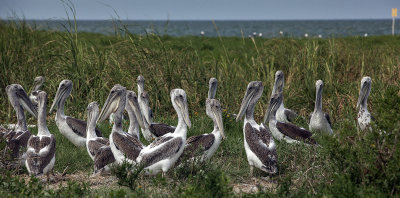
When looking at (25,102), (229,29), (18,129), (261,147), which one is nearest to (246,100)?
(261,147)

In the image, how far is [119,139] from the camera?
667 centimetres

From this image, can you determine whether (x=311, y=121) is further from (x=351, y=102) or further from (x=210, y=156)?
(x=210, y=156)

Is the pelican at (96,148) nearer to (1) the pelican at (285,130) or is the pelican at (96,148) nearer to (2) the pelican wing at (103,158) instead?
(2) the pelican wing at (103,158)

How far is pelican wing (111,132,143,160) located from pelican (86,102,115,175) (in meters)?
0.21

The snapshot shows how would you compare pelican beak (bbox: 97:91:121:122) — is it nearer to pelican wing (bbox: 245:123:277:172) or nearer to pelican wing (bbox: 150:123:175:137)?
pelican wing (bbox: 150:123:175:137)

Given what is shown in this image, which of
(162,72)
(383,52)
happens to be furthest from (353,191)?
(383,52)

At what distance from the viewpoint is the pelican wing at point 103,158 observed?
653 centimetres

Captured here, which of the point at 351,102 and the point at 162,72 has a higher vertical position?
the point at 162,72

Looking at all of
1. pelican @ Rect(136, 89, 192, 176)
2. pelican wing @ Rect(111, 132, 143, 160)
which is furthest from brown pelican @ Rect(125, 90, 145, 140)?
pelican @ Rect(136, 89, 192, 176)

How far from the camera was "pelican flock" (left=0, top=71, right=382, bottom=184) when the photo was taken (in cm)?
640

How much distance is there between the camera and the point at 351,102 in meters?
10.2

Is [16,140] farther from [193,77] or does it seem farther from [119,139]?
[193,77]

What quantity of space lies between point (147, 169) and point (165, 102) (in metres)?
4.37

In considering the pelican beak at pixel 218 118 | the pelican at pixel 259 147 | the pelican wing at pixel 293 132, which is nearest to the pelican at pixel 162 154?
the pelican beak at pixel 218 118
